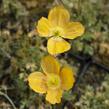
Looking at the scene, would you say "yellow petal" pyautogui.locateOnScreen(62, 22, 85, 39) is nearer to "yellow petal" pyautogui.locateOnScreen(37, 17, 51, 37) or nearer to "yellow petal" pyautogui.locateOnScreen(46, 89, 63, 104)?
"yellow petal" pyautogui.locateOnScreen(37, 17, 51, 37)

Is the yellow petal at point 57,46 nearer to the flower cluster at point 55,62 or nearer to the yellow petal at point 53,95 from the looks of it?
the flower cluster at point 55,62

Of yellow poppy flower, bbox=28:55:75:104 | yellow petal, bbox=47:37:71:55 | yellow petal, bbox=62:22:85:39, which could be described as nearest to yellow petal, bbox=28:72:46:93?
yellow poppy flower, bbox=28:55:75:104

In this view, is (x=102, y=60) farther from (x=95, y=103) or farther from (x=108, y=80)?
(x=95, y=103)

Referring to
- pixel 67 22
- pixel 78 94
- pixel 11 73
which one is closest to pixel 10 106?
pixel 11 73

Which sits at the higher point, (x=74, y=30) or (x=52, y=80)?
(x=74, y=30)

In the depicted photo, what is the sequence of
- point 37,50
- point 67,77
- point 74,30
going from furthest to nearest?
1. point 37,50
2. point 74,30
3. point 67,77

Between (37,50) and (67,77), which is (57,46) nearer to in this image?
(67,77)

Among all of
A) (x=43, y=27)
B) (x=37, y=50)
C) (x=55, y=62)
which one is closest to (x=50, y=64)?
(x=55, y=62)
